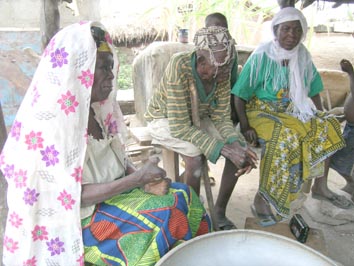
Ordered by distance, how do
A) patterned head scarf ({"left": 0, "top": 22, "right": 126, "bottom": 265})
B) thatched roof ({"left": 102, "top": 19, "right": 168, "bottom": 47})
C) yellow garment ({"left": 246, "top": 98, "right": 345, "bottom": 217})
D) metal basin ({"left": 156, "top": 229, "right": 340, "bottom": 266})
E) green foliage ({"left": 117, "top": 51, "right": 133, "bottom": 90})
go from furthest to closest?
thatched roof ({"left": 102, "top": 19, "right": 168, "bottom": 47}) < green foliage ({"left": 117, "top": 51, "right": 133, "bottom": 90}) < yellow garment ({"left": 246, "top": 98, "right": 345, "bottom": 217}) < patterned head scarf ({"left": 0, "top": 22, "right": 126, "bottom": 265}) < metal basin ({"left": 156, "top": 229, "right": 340, "bottom": 266})

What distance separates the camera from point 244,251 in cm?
119

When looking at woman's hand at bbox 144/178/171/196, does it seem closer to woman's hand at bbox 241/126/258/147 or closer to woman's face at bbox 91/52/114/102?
woman's face at bbox 91/52/114/102

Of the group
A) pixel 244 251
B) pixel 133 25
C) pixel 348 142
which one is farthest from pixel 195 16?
pixel 244 251

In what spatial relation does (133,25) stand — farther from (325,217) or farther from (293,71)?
(325,217)

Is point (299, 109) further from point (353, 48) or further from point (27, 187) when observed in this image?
point (353, 48)

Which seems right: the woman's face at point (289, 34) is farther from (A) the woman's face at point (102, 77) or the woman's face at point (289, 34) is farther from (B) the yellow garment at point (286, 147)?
(A) the woman's face at point (102, 77)

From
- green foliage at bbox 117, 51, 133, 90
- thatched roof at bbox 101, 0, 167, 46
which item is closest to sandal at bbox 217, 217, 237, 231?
green foliage at bbox 117, 51, 133, 90

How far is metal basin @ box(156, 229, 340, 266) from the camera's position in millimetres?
1106

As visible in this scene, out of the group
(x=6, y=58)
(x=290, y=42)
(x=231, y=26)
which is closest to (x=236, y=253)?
(x=290, y=42)

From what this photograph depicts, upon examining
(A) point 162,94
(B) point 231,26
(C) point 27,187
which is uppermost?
(B) point 231,26

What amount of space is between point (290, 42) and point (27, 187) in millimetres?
1971

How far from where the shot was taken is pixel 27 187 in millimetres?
1229

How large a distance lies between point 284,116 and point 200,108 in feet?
2.05

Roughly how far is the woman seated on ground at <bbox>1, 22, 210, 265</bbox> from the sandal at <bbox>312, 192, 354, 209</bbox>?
1.75 meters
